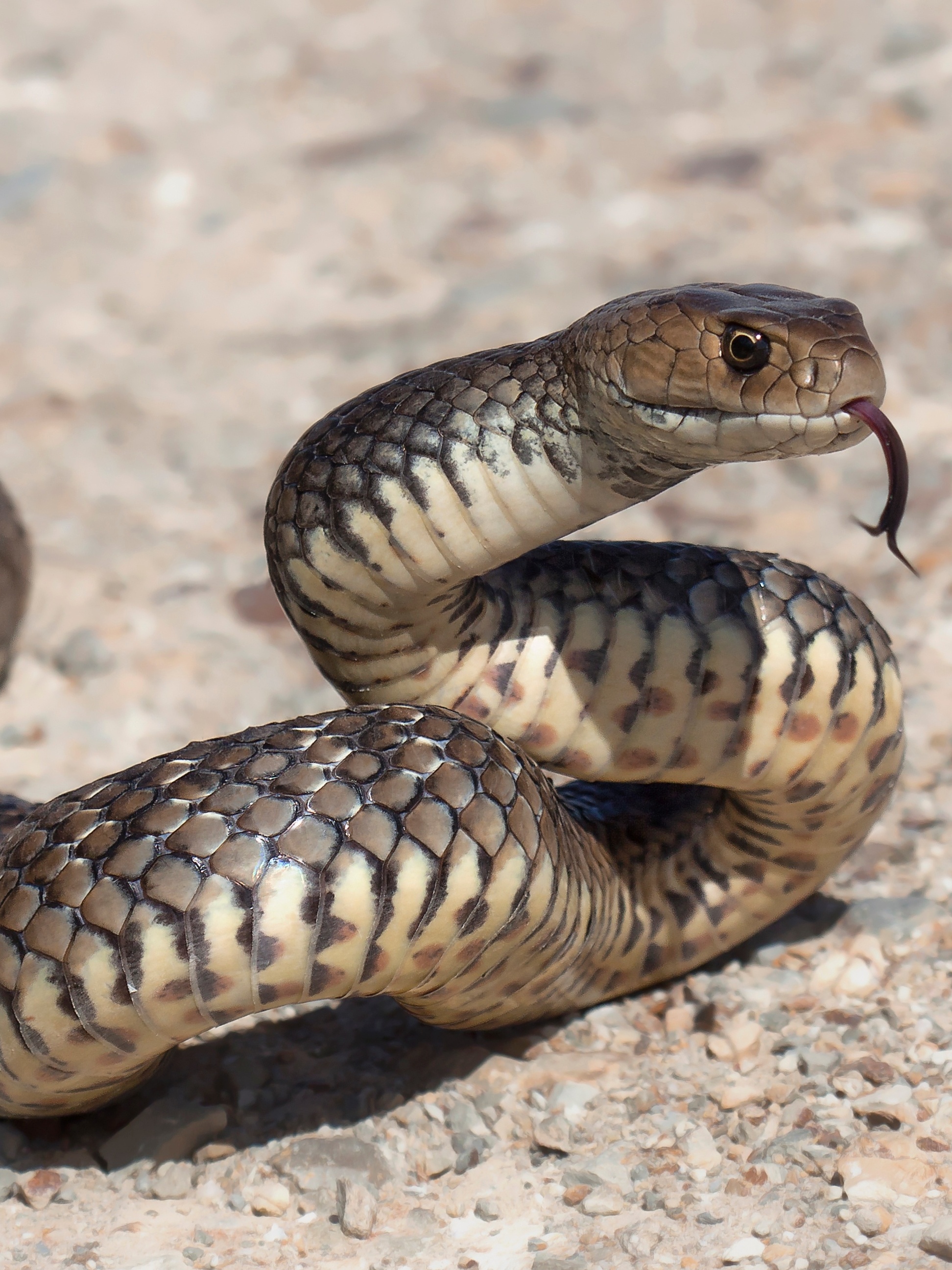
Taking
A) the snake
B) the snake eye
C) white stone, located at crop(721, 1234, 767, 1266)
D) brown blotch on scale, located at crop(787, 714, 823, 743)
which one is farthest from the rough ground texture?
the snake eye

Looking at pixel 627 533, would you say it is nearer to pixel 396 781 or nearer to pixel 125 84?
pixel 396 781

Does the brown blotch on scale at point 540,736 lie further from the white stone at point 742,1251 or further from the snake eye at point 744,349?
the white stone at point 742,1251

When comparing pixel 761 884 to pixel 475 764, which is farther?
pixel 761 884

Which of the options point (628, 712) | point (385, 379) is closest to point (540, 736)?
point (628, 712)

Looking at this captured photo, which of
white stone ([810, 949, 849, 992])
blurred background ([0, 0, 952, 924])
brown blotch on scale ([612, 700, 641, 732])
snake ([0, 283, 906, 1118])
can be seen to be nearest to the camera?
snake ([0, 283, 906, 1118])

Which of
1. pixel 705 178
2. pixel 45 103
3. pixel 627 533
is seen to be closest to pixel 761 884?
pixel 627 533

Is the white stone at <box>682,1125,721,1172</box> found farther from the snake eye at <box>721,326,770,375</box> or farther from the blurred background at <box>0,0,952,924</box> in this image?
the snake eye at <box>721,326,770,375</box>
